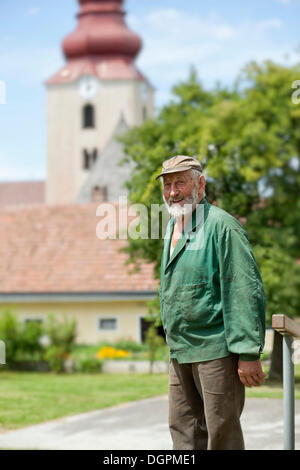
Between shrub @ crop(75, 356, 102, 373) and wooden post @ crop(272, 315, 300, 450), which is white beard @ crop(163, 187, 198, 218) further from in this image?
shrub @ crop(75, 356, 102, 373)

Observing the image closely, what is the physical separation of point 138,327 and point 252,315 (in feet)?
72.9

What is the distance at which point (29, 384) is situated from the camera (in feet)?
62.6

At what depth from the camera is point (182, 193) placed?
196 inches

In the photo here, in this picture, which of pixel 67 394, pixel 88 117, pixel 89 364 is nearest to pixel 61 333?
pixel 89 364

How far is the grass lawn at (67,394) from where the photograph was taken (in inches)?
444

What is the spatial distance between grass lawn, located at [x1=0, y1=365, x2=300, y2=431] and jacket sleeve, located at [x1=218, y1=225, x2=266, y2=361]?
5.06 metres

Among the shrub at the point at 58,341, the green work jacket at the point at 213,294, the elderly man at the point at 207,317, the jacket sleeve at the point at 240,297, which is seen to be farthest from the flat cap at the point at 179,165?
the shrub at the point at 58,341

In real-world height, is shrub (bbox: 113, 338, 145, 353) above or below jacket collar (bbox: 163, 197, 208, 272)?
below

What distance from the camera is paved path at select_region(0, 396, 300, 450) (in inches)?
329

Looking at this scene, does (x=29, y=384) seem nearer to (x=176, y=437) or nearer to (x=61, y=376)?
(x=61, y=376)

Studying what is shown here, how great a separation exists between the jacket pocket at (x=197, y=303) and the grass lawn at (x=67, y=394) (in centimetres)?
503

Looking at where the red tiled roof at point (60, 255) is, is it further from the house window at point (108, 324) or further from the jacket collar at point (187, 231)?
the jacket collar at point (187, 231)

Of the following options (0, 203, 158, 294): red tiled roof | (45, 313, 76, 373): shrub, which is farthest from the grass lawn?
(0, 203, 158, 294): red tiled roof

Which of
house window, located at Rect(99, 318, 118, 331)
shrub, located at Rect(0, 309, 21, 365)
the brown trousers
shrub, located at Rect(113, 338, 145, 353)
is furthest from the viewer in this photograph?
house window, located at Rect(99, 318, 118, 331)
